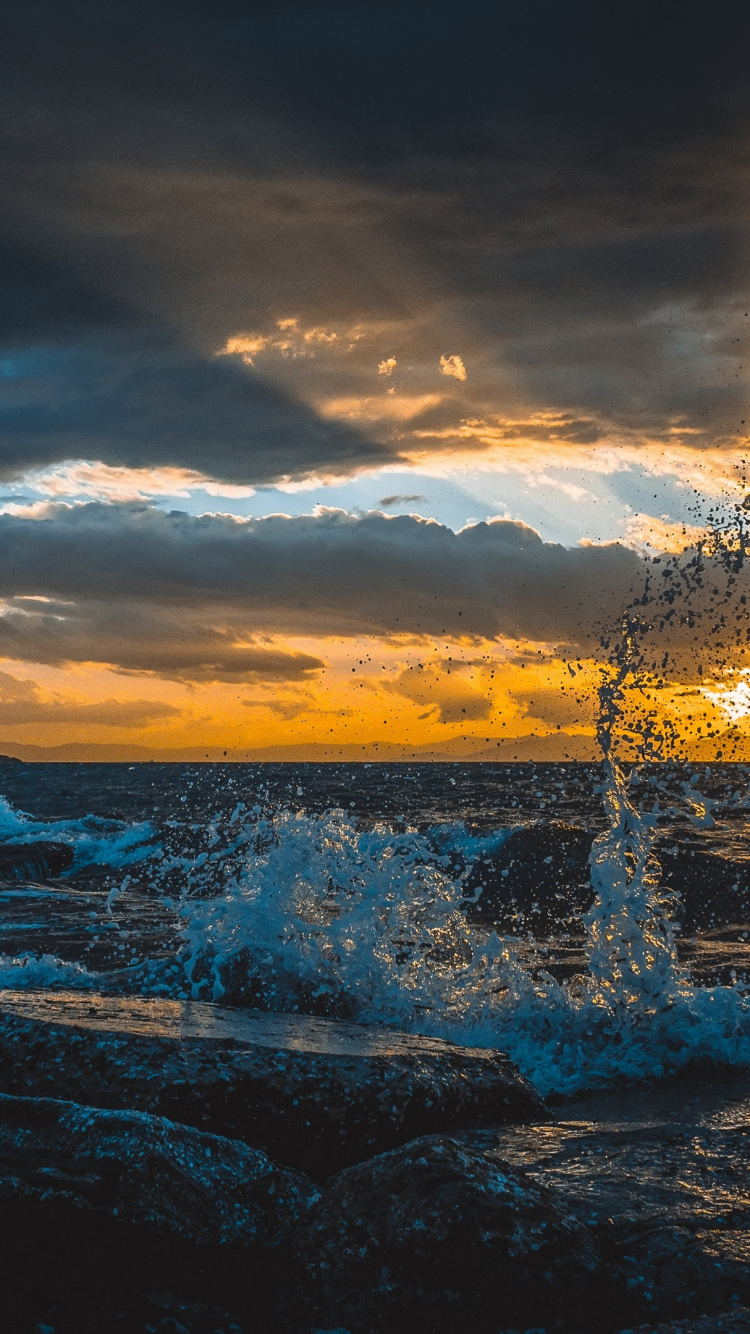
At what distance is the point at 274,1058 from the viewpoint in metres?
4.36

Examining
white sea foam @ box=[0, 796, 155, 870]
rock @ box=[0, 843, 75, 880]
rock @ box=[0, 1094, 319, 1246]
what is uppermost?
rock @ box=[0, 1094, 319, 1246]

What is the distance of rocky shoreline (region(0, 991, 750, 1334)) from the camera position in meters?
3.09

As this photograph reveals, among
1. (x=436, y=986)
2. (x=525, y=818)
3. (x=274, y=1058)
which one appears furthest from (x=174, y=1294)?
(x=525, y=818)

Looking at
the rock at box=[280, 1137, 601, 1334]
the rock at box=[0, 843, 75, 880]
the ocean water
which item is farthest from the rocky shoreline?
the rock at box=[0, 843, 75, 880]

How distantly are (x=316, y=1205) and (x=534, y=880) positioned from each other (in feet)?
36.8

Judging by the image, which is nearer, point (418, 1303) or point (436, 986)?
point (418, 1303)

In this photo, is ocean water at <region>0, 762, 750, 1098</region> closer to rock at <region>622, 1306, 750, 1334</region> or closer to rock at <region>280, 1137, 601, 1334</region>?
rock at <region>280, 1137, 601, 1334</region>

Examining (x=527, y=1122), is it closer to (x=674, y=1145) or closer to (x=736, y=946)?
(x=674, y=1145)

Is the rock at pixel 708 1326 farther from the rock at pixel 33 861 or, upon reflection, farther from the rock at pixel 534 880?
the rock at pixel 33 861

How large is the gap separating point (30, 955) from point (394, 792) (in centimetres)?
2948

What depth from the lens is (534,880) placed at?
47.3ft

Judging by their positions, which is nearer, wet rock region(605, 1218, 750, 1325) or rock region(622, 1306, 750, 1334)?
rock region(622, 1306, 750, 1334)

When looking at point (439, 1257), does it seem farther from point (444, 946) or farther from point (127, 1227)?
point (444, 946)

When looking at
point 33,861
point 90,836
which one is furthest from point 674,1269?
point 90,836
